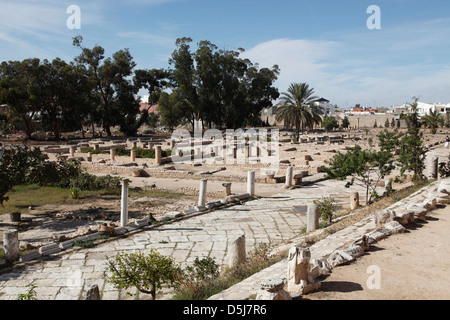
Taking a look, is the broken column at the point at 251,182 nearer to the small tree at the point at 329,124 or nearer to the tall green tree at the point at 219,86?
the tall green tree at the point at 219,86

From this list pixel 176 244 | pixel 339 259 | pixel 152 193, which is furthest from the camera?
pixel 152 193

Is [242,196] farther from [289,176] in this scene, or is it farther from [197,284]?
[197,284]

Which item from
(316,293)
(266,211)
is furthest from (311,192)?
(316,293)

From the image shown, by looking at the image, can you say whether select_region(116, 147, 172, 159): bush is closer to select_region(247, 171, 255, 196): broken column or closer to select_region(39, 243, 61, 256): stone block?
select_region(247, 171, 255, 196): broken column

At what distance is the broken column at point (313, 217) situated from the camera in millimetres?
9219

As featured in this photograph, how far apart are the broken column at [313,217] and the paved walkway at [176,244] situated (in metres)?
0.42

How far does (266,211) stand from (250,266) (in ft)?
18.1

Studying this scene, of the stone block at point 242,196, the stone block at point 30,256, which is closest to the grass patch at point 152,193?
the stone block at point 242,196

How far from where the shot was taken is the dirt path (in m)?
4.79

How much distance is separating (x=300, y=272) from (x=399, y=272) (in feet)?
5.47

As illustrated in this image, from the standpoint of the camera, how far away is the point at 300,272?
489 cm

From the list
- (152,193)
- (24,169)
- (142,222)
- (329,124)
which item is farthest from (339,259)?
(329,124)
